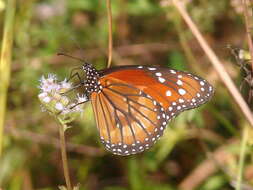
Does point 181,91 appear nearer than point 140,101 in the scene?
Yes

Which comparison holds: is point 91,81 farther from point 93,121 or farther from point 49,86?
point 93,121

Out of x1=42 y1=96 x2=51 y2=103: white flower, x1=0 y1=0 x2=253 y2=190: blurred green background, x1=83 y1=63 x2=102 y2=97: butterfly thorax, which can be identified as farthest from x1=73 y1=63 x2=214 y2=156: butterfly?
x1=0 y1=0 x2=253 y2=190: blurred green background

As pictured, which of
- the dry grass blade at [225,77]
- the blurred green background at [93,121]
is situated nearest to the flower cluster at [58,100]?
the dry grass blade at [225,77]

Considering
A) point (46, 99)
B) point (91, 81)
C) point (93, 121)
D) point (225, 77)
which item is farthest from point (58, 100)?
point (93, 121)

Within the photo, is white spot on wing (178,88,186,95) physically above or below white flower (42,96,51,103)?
below

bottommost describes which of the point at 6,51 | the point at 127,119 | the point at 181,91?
the point at 127,119

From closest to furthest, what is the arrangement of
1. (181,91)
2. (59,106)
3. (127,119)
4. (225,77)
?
(59,106), (225,77), (181,91), (127,119)

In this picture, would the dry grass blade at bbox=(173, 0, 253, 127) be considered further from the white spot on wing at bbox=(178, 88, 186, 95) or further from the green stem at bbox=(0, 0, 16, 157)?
the green stem at bbox=(0, 0, 16, 157)
